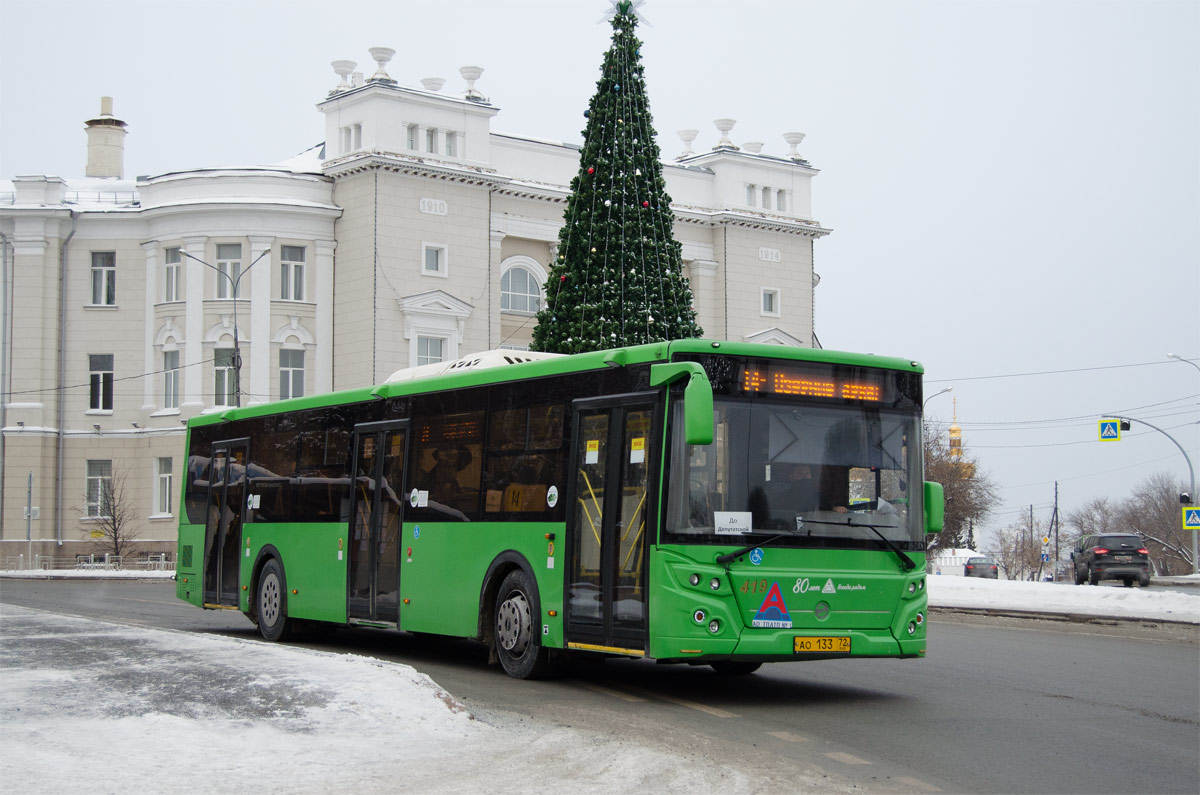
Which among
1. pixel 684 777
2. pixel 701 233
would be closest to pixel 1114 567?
pixel 701 233

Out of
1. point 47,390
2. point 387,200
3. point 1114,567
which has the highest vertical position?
point 387,200

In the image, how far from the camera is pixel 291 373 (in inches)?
2333

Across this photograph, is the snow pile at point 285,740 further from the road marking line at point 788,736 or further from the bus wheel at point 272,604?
the bus wheel at point 272,604

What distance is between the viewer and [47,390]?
60250mm

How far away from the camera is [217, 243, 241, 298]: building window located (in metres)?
58.7

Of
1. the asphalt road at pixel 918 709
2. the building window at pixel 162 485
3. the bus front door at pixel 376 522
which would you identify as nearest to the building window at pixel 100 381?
the building window at pixel 162 485

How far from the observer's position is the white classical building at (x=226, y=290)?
2303 inches

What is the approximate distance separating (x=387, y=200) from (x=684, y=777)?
5182cm

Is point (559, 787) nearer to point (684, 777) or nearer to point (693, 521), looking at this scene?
point (684, 777)

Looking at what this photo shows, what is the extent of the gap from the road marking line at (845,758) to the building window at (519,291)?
53.8 meters

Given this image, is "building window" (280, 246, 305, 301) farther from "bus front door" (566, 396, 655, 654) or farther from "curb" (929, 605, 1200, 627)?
"bus front door" (566, 396, 655, 654)

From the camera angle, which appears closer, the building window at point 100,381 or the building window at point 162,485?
the building window at point 162,485

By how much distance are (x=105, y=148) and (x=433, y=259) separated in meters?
19.6

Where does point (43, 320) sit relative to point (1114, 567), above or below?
above
